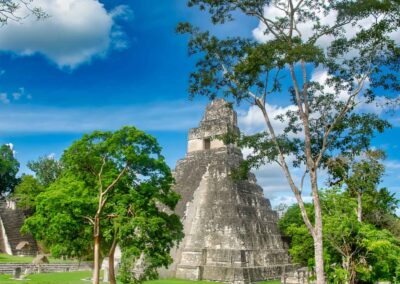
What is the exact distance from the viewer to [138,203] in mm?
12344

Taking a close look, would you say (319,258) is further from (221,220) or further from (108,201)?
(221,220)

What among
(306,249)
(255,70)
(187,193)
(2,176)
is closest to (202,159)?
(187,193)

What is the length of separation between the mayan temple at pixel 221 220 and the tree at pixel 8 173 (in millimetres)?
25529

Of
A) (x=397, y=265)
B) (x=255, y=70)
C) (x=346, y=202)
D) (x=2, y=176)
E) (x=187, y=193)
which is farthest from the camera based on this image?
(x=2, y=176)

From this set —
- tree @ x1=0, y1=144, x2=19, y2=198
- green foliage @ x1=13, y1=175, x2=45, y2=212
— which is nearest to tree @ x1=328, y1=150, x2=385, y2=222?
green foliage @ x1=13, y1=175, x2=45, y2=212

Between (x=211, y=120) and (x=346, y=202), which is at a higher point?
(x=211, y=120)

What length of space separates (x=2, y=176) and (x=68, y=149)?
3329 centimetres

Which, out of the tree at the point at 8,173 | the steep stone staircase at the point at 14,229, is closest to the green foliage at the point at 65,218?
the steep stone staircase at the point at 14,229

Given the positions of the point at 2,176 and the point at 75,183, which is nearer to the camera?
the point at 75,183

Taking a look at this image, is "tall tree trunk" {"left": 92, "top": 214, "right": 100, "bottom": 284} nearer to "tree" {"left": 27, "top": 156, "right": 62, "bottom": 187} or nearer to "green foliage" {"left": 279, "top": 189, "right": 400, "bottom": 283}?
"green foliage" {"left": 279, "top": 189, "right": 400, "bottom": 283}

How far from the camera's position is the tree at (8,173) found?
1652 inches

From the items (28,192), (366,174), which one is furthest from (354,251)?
(28,192)

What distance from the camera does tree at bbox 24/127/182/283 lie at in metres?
12.0

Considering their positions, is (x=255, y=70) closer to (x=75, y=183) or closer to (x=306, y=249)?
(x=75, y=183)
